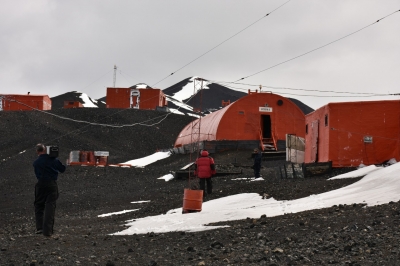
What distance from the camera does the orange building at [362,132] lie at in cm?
2422

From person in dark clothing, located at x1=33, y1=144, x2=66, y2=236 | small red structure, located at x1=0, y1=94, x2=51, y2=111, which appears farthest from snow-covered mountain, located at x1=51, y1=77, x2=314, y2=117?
person in dark clothing, located at x1=33, y1=144, x2=66, y2=236

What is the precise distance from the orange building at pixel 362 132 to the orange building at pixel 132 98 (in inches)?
2012

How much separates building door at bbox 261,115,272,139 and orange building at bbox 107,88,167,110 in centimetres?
3429

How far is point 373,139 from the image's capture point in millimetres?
24375

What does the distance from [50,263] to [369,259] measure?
13.9 feet

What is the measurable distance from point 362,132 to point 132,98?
52.2 meters

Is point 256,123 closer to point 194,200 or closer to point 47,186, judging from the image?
point 194,200

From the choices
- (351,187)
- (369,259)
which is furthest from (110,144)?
(369,259)

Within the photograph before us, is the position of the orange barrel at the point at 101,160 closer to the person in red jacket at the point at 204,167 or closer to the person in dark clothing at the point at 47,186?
the person in red jacket at the point at 204,167

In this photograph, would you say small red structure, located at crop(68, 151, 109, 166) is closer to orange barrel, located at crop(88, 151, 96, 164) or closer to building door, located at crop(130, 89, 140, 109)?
orange barrel, located at crop(88, 151, 96, 164)

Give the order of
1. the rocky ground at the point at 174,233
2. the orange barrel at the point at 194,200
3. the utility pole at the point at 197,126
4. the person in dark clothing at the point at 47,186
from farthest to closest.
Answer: the utility pole at the point at 197,126 → the orange barrel at the point at 194,200 → the person in dark clothing at the point at 47,186 → the rocky ground at the point at 174,233

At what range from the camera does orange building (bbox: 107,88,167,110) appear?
74500 mm

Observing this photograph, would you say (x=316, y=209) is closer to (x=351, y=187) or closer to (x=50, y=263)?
(x=351, y=187)

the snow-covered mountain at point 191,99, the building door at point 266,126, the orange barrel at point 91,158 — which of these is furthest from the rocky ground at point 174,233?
the snow-covered mountain at point 191,99
